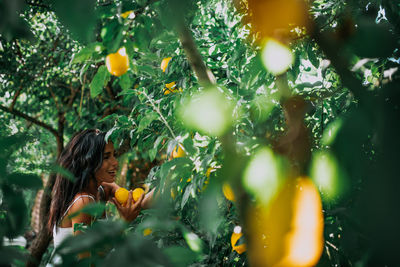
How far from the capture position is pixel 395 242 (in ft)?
1.00

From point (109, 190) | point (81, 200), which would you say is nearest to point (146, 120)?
point (81, 200)

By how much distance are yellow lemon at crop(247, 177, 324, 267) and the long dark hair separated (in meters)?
1.25

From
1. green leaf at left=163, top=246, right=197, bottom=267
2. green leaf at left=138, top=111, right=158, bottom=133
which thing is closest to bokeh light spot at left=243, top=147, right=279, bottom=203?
green leaf at left=163, top=246, right=197, bottom=267

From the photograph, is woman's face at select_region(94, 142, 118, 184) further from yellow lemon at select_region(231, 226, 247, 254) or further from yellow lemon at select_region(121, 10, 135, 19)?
yellow lemon at select_region(121, 10, 135, 19)

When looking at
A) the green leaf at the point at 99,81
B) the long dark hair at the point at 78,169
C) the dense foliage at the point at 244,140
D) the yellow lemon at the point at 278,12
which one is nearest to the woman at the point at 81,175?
the long dark hair at the point at 78,169

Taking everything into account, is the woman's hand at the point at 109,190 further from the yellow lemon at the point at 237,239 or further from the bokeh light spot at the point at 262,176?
the bokeh light spot at the point at 262,176

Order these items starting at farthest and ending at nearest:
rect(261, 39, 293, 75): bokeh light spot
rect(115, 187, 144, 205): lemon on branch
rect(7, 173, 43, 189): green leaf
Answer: rect(115, 187, 144, 205): lemon on branch
rect(261, 39, 293, 75): bokeh light spot
rect(7, 173, 43, 189): green leaf

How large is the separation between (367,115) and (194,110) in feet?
0.85

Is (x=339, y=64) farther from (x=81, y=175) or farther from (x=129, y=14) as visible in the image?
(x=81, y=175)

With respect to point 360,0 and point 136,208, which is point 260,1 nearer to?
point 360,0

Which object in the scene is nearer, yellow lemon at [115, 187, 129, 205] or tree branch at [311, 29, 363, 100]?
tree branch at [311, 29, 363, 100]

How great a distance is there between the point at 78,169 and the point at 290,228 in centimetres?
135

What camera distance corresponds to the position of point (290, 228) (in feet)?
1.45

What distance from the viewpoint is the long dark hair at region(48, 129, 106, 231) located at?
61.0 inches
